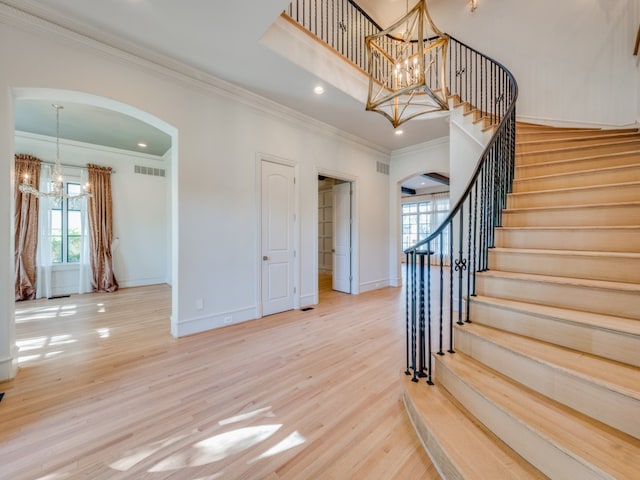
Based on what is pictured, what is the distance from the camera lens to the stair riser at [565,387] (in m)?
1.18

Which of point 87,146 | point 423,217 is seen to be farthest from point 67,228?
point 423,217

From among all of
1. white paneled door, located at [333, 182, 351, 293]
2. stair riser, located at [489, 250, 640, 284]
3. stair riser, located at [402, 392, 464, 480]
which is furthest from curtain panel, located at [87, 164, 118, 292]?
stair riser, located at [489, 250, 640, 284]

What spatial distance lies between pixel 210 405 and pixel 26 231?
19.9ft

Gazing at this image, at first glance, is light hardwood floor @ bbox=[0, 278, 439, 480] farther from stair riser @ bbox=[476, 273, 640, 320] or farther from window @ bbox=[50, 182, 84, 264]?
window @ bbox=[50, 182, 84, 264]

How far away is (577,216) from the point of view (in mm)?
2387

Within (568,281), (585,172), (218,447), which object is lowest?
(218,447)

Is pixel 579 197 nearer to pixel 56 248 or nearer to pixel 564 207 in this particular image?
pixel 564 207

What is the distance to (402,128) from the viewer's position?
505cm

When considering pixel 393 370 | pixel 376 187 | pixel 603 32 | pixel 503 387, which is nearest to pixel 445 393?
pixel 503 387

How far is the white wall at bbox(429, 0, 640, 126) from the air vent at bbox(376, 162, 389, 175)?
8.90 ft

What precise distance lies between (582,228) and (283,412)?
288cm

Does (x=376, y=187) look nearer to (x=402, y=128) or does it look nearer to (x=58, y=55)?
(x=402, y=128)

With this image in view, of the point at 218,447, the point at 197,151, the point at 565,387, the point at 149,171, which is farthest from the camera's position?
the point at 149,171

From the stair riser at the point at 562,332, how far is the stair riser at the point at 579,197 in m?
1.56
